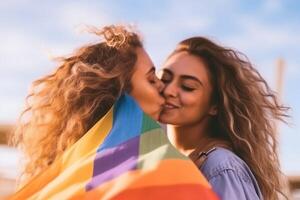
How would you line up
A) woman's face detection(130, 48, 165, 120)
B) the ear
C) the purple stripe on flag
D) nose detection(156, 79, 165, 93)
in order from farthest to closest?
the ear
nose detection(156, 79, 165, 93)
woman's face detection(130, 48, 165, 120)
the purple stripe on flag

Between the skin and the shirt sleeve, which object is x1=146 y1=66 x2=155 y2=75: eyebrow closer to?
the skin

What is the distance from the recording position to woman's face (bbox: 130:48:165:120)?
267 cm

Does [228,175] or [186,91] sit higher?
[186,91]

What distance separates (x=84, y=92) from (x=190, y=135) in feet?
2.39

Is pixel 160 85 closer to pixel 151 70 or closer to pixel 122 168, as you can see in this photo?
pixel 151 70

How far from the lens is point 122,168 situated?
206cm

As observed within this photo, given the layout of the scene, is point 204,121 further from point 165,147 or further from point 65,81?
point 165,147

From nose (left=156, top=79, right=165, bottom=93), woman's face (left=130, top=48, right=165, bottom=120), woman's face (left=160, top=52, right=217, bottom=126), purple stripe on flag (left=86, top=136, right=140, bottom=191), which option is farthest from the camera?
woman's face (left=160, top=52, right=217, bottom=126)

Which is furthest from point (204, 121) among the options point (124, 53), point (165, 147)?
point (165, 147)

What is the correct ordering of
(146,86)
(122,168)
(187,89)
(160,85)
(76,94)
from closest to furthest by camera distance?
(122,168), (76,94), (146,86), (160,85), (187,89)

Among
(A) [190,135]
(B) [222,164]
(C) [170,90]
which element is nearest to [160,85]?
(C) [170,90]

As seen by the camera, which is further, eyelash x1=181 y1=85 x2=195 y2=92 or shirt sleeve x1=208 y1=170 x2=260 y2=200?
eyelash x1=181 y1=85 x2=195 y2=92

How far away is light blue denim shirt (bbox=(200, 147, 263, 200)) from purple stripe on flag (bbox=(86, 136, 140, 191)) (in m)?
0.49

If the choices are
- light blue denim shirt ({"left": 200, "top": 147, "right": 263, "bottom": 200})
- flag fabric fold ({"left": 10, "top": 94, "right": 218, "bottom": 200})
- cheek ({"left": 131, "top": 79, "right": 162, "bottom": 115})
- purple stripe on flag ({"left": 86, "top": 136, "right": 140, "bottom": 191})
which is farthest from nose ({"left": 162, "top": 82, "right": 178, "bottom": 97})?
purple stripe on flag ({"left": 86, "top": 136, "right": 140, "bottom": 191})
